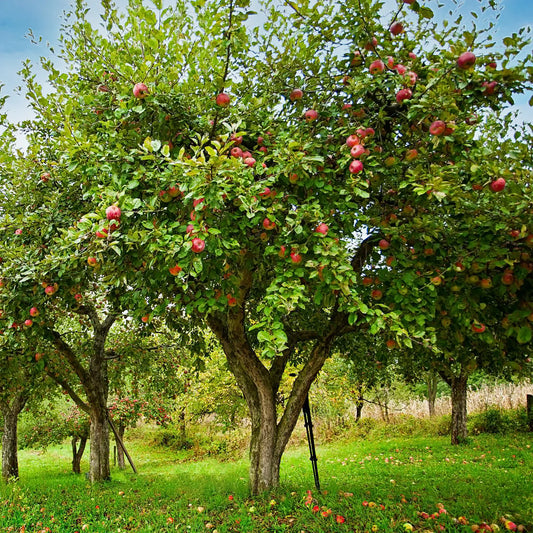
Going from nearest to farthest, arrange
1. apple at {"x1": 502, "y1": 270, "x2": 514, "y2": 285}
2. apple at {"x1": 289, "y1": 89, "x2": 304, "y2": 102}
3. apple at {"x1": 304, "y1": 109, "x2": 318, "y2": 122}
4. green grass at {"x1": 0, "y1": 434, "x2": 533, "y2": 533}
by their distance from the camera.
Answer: apple at {"x1": 502, "y1": 270, "x2": 514, "y2": 285}, apple at {"x1": 304, "y1": 109, "x2": 318, "y2": 122}, apple at {"x1": 289, "y1": 89, "x2": 304, "y2": 102}, green grass at {"x1": 0, "y1": 434, "x2": 533, "y2": 533}

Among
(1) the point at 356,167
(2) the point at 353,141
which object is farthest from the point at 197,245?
(2) the point at 353,141

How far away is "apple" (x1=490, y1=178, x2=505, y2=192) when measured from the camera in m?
2.98

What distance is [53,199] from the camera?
4172 millimetres

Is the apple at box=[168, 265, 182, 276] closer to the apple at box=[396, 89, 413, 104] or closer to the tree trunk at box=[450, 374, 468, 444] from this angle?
the apple at box=[396, 89, 413, 104]

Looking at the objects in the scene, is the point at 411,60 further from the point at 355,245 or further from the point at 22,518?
the point at 22,518

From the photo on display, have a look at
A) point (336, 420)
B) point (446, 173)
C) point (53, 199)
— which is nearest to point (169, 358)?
point (53, 199)

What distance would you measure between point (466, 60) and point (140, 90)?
252 cm

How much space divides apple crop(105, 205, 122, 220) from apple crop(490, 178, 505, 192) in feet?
9.62

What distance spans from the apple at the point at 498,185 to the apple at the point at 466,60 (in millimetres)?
885

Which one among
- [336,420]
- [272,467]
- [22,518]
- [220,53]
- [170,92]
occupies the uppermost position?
[220,53]

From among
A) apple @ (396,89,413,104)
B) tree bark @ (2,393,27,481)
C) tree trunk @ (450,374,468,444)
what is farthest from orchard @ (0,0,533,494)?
tree bark @ (2,393,27,481)

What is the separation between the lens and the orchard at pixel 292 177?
292 centimetres

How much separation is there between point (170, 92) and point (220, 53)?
55 centimetres

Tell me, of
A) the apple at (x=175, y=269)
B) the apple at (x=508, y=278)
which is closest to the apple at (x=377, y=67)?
the apple at (x=508, y=278)
